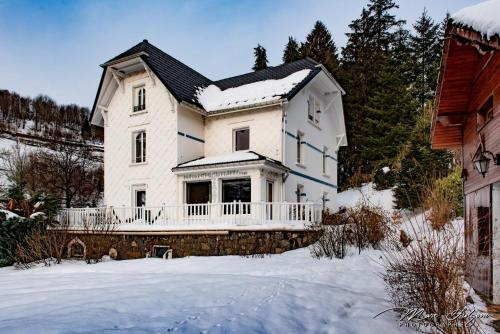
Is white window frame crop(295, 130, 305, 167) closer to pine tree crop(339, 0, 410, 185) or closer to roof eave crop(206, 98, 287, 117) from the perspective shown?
roof eave crop(206, 98, 287, 117)

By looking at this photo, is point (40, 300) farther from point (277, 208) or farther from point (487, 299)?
point (277, 208)

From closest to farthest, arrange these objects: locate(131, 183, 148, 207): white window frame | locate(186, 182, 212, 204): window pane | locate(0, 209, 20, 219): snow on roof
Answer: locate(0, 209, 20, 219): snow on roof
locate(186, 182, 212, 204): window pane
locate(131, 183, 148, 207): white window frame

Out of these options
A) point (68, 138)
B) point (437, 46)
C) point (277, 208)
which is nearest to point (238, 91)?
point (277, 208)

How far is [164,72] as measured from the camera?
55.2 feet

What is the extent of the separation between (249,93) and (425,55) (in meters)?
22.6

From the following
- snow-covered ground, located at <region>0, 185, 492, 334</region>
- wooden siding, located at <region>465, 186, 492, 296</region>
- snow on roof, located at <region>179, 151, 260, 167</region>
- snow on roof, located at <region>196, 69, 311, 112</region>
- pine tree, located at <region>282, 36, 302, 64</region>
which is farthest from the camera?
pine tree, located at <region>282, 36, 302, 64</region>

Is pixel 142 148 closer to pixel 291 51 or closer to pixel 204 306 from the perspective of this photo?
pixel 204 306

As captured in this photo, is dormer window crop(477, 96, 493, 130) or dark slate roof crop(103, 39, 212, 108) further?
dark slate roof crop(103, 39, 212, 108)

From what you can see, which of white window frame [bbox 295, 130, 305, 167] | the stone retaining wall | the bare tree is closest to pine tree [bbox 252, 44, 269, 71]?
the bare tree

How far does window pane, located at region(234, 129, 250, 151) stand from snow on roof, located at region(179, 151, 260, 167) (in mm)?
607

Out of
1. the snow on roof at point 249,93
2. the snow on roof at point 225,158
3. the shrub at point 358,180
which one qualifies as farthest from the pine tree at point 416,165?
the snow on roof at point 225,158

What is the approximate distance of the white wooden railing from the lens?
12172 mm

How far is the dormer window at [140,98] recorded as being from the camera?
57.6 ft

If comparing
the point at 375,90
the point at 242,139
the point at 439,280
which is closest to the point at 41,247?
the point at 242,139
